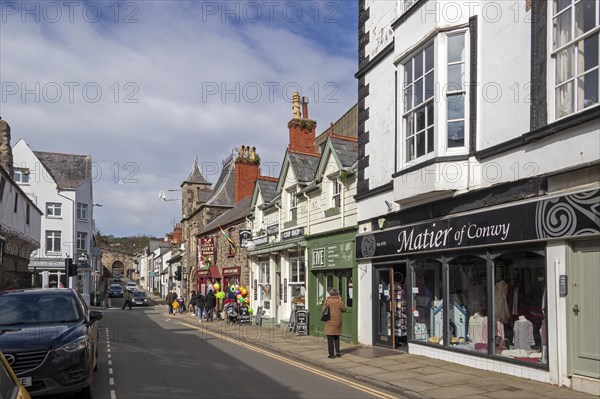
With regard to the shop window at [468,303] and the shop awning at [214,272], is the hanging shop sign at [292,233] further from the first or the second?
the shop awning at [214,272]

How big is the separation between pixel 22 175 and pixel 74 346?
148ft

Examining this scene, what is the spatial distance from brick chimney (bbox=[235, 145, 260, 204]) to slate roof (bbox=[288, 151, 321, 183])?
12.7 meters

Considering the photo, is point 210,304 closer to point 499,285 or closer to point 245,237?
point 245,237

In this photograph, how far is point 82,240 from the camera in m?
53.9

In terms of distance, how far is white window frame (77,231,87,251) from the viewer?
5322 centimetres

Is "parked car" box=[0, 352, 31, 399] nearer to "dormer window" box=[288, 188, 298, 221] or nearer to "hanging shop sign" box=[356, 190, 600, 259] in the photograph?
"hanging shop sign" box=[356, 190, 600, 259]

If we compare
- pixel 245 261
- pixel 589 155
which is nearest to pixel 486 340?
pixel 589 155

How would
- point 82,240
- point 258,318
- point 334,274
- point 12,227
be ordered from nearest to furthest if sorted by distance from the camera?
point 334,274, point 12,227, point 258,318, point 82,240

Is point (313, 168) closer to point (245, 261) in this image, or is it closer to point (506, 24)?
point (245, 261)

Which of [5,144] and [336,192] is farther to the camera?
[5,144]

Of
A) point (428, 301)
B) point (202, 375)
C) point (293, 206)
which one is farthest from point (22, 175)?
point (428, 301)

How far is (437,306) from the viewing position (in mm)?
12789

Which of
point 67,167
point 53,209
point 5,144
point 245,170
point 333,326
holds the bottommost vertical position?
point 333,326

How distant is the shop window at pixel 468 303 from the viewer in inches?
443
